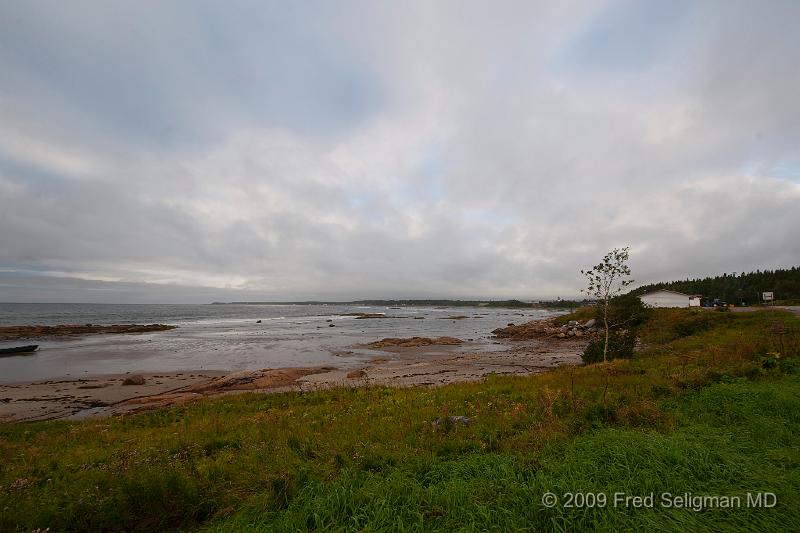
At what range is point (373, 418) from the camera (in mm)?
9586

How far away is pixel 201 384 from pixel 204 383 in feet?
0.66

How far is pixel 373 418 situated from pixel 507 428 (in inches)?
155

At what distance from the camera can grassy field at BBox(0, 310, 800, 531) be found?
13.5 feet

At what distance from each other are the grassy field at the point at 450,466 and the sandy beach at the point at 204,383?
7.60 meters

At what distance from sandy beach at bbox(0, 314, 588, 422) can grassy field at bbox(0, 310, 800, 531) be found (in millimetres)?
7602

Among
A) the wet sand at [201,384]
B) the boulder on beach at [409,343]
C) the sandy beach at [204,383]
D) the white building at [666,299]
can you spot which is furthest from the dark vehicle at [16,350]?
the white building at [666,299]

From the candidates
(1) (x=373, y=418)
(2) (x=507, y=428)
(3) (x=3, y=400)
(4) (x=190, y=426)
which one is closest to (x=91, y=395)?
(3) (x=3, y=400)

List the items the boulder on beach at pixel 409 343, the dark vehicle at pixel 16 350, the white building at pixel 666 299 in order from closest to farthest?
the dark vehicle at pixel 16 350, the boulder on beach at pixel 409 343, the white building at pixel 666 299

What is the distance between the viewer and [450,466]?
5.55 meters

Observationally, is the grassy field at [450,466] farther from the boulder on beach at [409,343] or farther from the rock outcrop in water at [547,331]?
the rock outcrop in water at [547,331]

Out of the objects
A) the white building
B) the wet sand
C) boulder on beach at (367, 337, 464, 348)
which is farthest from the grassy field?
the white building

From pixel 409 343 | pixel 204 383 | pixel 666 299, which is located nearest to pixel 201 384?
pixel 204 383

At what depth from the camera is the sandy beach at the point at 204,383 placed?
17.0 m

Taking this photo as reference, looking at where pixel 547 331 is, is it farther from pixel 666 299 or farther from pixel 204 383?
pixel 204 383
